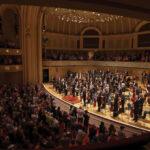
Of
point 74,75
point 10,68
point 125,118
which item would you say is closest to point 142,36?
point 74,75

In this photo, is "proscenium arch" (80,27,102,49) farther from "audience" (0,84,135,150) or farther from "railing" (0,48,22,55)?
"audience" (0,84,135,150)

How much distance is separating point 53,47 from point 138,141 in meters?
26.1

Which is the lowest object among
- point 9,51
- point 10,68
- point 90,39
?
point 10,68

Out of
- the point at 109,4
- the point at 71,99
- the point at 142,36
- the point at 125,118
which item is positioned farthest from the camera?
the point at 142,36

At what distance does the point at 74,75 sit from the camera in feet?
79.9

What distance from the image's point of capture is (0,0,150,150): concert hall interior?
6.11m

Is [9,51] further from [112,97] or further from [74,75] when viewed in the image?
[112,97]

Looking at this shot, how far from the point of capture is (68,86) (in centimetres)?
1880

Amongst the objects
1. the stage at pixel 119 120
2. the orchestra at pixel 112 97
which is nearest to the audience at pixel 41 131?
the stage at pixel 119 120

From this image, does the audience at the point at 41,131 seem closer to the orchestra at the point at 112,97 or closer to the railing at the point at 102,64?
the orchestra at the point at 112,97

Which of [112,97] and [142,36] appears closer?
[112,97]

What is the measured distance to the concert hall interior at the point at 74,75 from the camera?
6.11m

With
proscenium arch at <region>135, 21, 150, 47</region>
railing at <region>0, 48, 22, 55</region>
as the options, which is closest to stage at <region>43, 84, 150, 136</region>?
railing at <region>0, 48, 22, 55</region>

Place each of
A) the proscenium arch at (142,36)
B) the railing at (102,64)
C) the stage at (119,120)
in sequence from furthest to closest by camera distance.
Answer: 1. the proscenium arch at (142,36)
2. the railing at (102,64)
3. the stage at (119,120)
